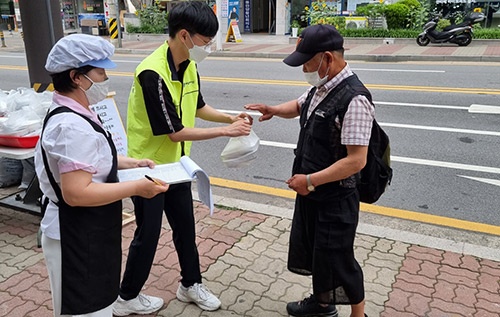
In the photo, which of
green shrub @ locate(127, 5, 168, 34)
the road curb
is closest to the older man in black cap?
the road curb

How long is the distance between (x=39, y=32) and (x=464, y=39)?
14.4m

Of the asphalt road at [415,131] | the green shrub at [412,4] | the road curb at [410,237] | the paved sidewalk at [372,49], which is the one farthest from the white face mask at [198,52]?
the green shrub at [412,4]

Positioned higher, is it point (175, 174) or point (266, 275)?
point (175, 174)

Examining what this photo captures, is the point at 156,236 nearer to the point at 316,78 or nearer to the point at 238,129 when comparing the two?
the point at 238,129

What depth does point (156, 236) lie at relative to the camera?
2.74 meters

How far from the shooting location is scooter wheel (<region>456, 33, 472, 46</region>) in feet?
50.3

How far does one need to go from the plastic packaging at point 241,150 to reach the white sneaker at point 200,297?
0.82 metres

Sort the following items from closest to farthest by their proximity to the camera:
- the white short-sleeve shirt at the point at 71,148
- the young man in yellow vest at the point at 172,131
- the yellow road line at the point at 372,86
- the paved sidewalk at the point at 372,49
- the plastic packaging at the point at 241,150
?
1. the white short-sleeve shirt at the point at 71,148
2. the young man in yellow vest at the point at 172,131
3. the plastic packaging at the point at 241,150
4. the yellow road line at the point at 372,86
5. the paved sidewalk at the point at 372,49

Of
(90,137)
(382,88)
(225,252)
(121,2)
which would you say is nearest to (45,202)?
(90,137)

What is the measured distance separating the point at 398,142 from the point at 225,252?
3.73 metres

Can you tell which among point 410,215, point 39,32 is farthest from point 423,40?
point 39,32

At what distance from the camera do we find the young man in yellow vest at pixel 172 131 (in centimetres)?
248

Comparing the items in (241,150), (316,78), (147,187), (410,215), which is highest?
(316,78)

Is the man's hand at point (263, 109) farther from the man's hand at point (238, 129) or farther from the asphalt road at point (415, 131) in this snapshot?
A: the asphalt road at point (415, 131)
